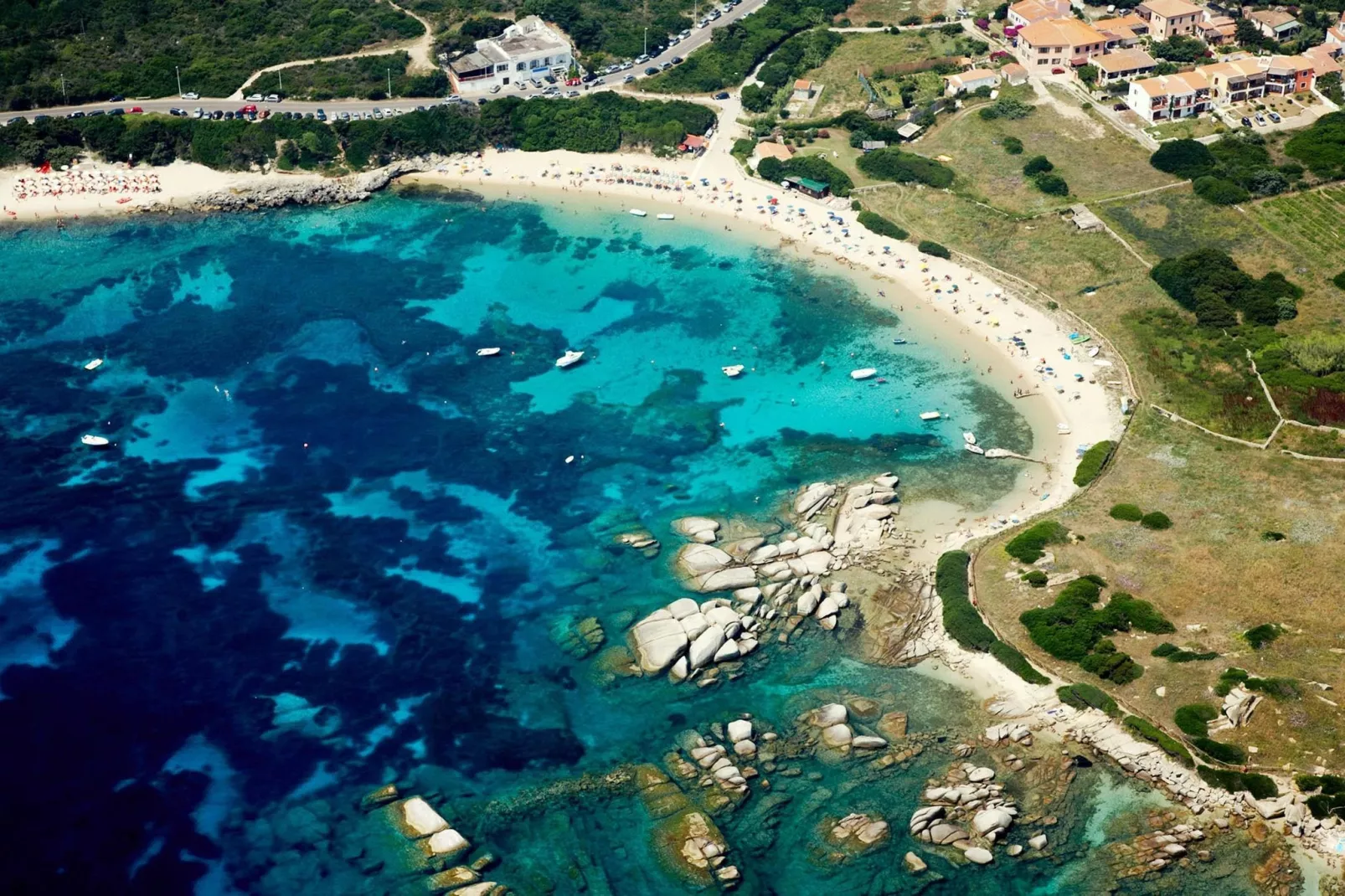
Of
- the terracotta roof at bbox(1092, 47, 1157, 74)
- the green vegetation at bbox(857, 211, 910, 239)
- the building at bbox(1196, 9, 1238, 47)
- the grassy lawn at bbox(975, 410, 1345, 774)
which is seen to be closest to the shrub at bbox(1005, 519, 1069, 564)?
the grassy lawn at bbox(975, 410, 1345, 774)

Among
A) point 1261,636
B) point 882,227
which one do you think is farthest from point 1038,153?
point 1261,636

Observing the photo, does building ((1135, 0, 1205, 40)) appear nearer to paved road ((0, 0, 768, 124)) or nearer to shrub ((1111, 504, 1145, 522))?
paved road ((0, 0, 768, 124))

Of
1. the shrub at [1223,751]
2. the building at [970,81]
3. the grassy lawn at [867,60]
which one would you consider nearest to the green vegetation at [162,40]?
the grassy lawn at [867,60]

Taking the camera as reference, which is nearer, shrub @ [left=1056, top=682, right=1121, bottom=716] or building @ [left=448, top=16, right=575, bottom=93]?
shrub @ [left=1056, top=682, right=1121, bottom=716]

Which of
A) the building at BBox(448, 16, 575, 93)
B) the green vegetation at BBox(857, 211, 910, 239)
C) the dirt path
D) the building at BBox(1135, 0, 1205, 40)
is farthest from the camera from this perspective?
the dirt path

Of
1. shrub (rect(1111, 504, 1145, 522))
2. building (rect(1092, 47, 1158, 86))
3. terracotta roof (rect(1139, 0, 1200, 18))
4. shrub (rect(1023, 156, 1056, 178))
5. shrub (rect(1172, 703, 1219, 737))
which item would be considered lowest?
shrub (rect(1172, 703, 1219, 737))

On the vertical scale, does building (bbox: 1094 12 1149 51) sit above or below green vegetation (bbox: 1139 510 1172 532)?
above

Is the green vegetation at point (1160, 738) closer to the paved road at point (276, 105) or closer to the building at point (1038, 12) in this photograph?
the paved road at point (276, 105)
